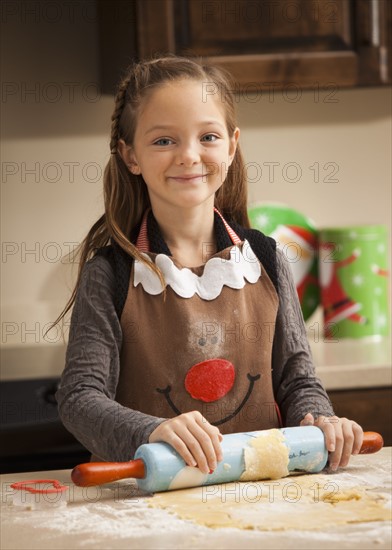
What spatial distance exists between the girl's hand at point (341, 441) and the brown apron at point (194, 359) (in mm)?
192

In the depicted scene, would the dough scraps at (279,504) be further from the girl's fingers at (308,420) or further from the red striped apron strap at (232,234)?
the red striped apron strap at (232,234)

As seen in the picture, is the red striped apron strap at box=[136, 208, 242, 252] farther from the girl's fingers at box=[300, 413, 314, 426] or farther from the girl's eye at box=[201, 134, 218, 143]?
the girl's fingers at box=[300, 413, 314, 426]

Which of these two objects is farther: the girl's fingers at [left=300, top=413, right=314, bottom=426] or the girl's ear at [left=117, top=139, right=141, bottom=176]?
the girl's ear at [left=117, top=139, right=141, bottom=176]

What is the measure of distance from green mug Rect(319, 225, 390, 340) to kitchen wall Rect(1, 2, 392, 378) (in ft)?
1.12

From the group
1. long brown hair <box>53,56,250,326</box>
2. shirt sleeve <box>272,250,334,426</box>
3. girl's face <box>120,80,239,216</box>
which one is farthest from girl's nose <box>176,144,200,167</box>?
shirt sleeve <box>272,250,334,426</box>

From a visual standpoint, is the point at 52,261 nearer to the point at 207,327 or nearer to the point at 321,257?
the point at 321,257

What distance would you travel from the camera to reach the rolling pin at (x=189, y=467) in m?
0.97

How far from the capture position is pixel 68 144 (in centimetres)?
243

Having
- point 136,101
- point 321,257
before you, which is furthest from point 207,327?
point 321,257

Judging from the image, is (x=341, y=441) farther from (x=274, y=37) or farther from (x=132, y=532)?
(x=274, y=37)

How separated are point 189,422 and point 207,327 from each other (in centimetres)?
27

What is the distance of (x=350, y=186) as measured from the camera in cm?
254

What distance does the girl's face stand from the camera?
1275 millimetres

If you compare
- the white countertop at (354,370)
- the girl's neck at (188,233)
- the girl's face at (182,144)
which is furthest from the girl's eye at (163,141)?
the white countertop at (354,370)
